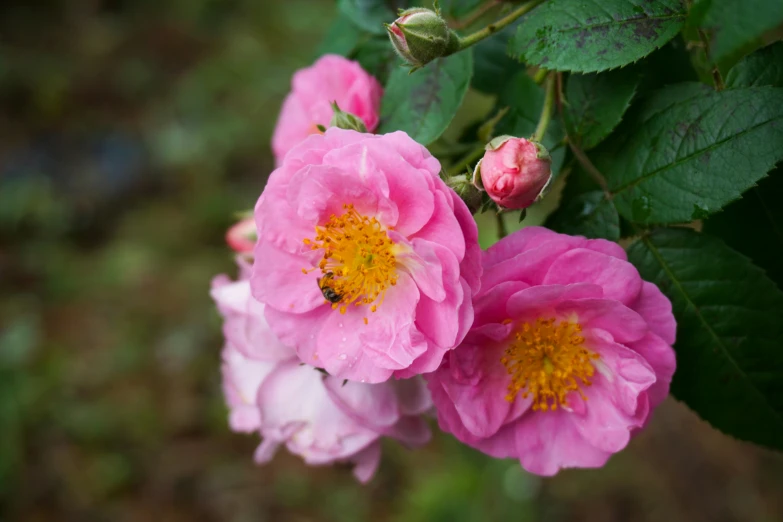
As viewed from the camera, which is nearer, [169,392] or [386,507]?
[386,507]

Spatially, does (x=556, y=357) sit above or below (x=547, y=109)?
below

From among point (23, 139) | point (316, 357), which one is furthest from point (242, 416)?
point (23, 139)

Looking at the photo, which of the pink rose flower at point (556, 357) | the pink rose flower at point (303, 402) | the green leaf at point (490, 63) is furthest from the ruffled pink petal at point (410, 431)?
the green leaf at point (490, 63)

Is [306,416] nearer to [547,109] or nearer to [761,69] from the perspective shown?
[547,109]

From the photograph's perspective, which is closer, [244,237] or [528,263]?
[528,263]

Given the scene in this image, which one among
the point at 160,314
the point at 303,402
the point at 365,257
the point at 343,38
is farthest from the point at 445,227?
the point at 160,314

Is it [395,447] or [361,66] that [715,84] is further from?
[395,447]

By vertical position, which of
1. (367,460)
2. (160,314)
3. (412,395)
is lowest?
(160,314)
